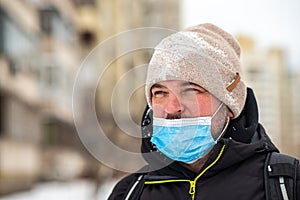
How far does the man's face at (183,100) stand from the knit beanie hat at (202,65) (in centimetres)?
2

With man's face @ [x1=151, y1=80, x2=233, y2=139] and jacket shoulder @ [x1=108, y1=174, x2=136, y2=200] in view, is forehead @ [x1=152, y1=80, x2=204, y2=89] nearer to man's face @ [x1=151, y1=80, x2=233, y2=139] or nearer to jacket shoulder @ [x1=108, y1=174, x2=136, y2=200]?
man's face @ [x1=151, y1=80, x2=233, y2=139]

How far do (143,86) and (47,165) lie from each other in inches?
1452

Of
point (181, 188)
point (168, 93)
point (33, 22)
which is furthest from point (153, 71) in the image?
point (33, 22)

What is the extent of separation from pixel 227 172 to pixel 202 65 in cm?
41

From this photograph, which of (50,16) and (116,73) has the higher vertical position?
(50,16)

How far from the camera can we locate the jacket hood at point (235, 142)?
2.55 m

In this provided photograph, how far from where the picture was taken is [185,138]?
2.66 metres

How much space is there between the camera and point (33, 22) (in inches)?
1256

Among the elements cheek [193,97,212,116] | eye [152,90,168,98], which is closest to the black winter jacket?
cheek [193,97,212,116]

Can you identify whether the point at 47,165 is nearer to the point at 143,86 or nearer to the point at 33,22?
the point at 33,22

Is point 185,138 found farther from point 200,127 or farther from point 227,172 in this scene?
point 227,172

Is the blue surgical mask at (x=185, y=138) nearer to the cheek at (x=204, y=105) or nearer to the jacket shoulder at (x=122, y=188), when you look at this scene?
the cheek at (x=204, y=105)

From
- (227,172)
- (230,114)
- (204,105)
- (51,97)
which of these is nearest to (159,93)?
(204,105)

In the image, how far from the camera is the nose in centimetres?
259
